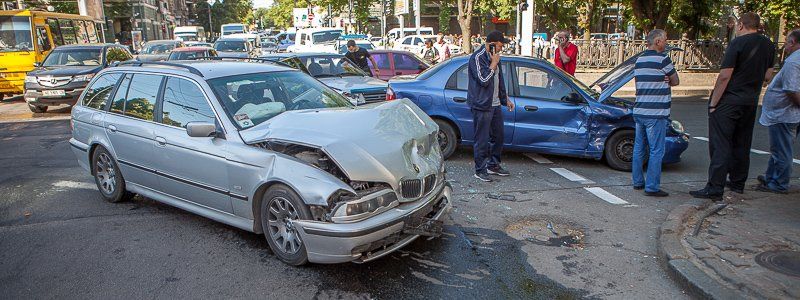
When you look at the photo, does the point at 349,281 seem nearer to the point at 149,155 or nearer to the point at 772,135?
the point at 149,155

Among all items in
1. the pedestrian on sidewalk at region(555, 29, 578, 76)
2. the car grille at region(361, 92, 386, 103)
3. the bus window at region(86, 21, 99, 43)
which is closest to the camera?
the car grille at region(361, 92, 386, 103)

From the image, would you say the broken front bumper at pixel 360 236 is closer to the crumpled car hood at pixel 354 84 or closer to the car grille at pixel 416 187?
the car grille at pixel 416 187

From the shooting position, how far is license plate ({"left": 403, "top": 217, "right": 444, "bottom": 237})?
4.19m

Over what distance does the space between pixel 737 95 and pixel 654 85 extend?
782 mm

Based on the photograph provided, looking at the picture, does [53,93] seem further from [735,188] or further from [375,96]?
[735,188]

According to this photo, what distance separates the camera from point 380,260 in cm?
452

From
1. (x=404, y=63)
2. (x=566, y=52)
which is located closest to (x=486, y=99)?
(x=566, y=52)

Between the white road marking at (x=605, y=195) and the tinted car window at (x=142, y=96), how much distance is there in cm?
487

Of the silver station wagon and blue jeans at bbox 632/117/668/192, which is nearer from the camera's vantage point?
the silver station wagon

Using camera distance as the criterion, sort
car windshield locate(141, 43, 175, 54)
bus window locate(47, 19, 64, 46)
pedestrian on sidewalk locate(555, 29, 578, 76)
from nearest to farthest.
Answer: pedestrian on sidewalk locate(555, 29, 578, 76) → bus window locate(47, 19, 64, 46) → car windshield locate(141, 43, 175, 54)

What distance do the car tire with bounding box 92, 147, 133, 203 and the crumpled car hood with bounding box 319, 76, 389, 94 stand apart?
13.9 feet

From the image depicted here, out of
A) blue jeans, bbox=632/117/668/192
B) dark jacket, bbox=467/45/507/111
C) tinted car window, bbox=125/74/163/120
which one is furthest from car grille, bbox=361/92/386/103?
blue jeans, bbox=632/117/668/192

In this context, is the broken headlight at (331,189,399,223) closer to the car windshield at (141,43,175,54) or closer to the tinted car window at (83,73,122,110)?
the tinted car window at (83,73,122,110)

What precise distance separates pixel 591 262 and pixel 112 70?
209 inches
